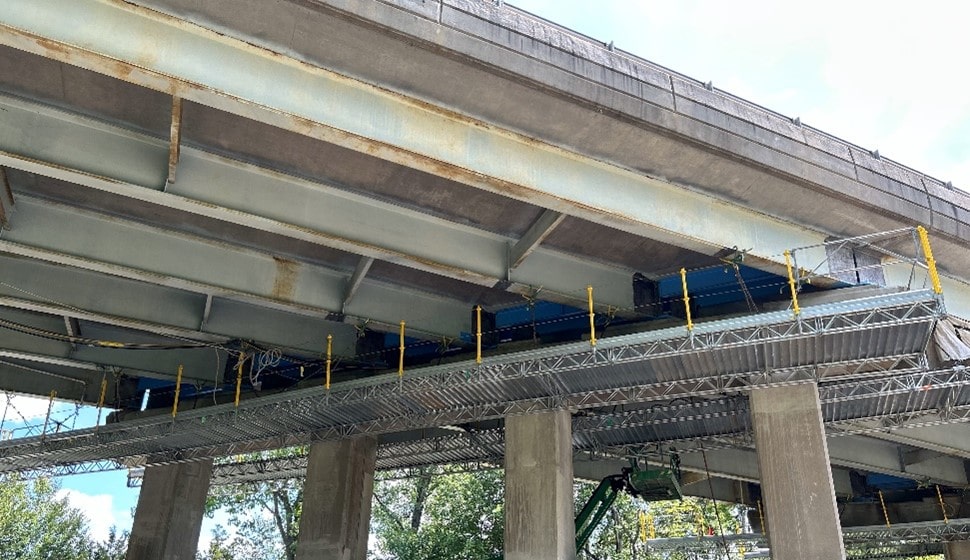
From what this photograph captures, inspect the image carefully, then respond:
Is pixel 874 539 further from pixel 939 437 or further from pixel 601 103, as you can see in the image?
pixel 601 103

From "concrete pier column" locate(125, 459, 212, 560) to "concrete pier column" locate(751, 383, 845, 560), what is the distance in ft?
43.2

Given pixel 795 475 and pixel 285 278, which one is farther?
pixel 285 278

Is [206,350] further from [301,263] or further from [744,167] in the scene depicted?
[744,167]

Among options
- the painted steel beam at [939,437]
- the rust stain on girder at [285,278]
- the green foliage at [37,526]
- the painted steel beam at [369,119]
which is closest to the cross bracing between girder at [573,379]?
the painted steel beam at [369,119]

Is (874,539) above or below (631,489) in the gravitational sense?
above

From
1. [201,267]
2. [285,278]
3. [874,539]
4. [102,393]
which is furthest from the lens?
[874,539]

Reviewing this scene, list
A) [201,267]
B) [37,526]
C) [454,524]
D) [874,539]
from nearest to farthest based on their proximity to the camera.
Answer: [201,267] < [874,539] < [454,524] < [37,526]

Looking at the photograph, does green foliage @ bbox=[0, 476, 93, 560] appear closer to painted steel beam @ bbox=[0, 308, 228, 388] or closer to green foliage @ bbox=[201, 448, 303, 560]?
green foliage @ bbox=[201, 448, 303, 560]

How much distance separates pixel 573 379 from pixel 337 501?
6.40 metres

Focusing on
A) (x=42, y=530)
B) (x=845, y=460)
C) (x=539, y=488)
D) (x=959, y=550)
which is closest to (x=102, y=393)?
(x=539, y=488)

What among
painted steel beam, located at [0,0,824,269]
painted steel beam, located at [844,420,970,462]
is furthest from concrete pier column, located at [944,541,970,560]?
painted steel beam, located at [0,0,824,269]

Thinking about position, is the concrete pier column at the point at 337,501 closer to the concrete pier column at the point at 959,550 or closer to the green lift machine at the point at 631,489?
the green lift machine at the point at 631,489

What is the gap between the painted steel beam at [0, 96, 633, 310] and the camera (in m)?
9.62

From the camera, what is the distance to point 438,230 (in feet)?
39.7
